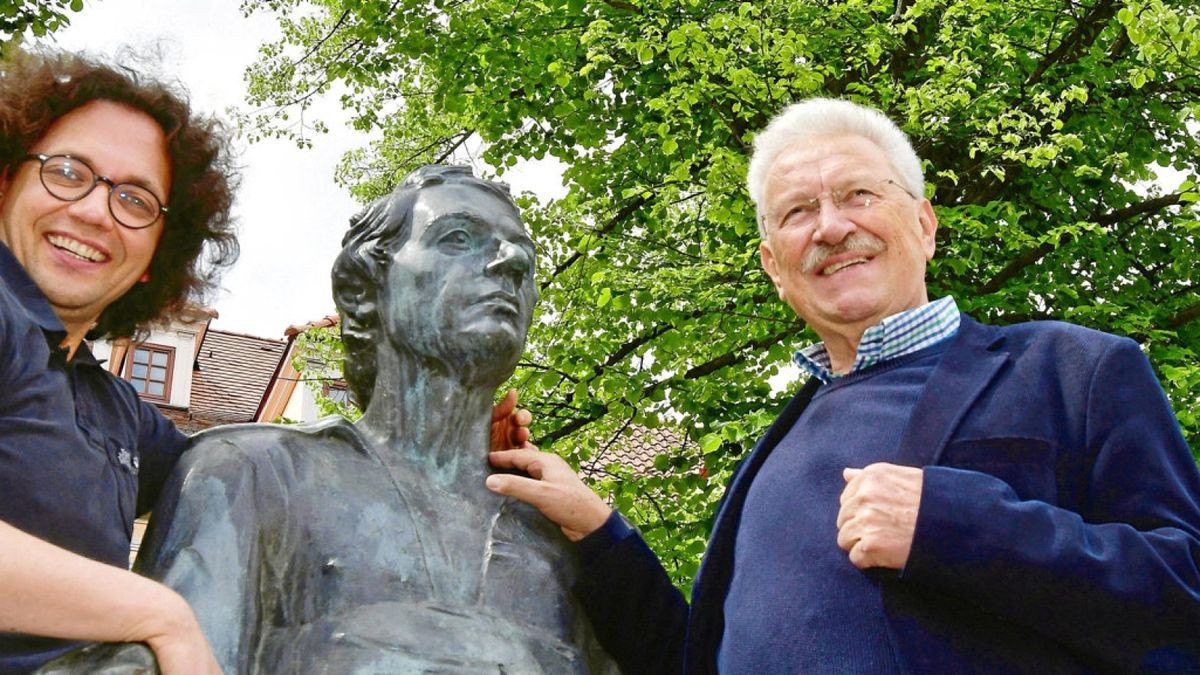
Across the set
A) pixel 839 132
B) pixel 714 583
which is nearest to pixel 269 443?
pixel 714 583

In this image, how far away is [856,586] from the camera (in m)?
2.22

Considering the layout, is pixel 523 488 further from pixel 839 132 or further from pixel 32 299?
pixel 839 132

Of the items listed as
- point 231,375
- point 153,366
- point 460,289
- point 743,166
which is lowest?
point 460,289

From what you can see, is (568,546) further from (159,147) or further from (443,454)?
(159,147)

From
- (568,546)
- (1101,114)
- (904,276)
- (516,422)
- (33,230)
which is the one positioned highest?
(1101,114)

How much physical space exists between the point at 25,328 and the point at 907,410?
1.47 meters

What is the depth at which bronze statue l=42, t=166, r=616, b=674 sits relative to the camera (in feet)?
7.05

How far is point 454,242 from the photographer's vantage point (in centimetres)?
252

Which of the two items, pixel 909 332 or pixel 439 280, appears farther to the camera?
pixel 909 332

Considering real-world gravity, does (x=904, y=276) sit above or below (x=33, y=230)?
above

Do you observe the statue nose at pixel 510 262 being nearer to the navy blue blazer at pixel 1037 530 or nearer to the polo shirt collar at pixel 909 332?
the navy blue blazer at pixel 1037 530

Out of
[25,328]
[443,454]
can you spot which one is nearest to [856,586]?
[443,454]

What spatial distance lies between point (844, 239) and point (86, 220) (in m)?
1.46

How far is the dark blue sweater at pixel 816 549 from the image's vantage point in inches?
86.8
